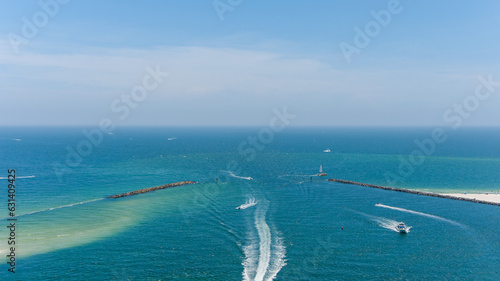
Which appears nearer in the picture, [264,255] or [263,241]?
[264,255]

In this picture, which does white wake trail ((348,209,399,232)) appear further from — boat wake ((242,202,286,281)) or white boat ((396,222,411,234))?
boat wake ((242,202,286,281))

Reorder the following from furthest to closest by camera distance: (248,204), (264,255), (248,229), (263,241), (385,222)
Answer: (248,204) < (385,222) < (248,229) < (263,241) < (264,255)

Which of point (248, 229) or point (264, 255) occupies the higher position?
point (248, 229)

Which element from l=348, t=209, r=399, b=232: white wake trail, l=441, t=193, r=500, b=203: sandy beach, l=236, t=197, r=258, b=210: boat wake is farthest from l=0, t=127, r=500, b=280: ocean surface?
l=441, t=193, r=500, b=203: sandy beach

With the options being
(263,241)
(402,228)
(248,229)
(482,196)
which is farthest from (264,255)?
(482,196)

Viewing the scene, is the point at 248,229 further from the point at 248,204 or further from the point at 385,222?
the point at 385,222

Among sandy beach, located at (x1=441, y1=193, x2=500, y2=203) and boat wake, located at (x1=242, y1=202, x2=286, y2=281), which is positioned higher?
sandy beach, located at (x1=441, y1=193, x2=500, y2=203)

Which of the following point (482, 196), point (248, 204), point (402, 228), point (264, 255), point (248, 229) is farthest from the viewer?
point (482, 196)

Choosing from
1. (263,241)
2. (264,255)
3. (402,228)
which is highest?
(402,228)

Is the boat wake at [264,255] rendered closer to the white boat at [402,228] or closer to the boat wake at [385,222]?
the boat wake at [385,222]

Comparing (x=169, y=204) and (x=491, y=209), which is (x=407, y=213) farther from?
(x=169, y=204)
